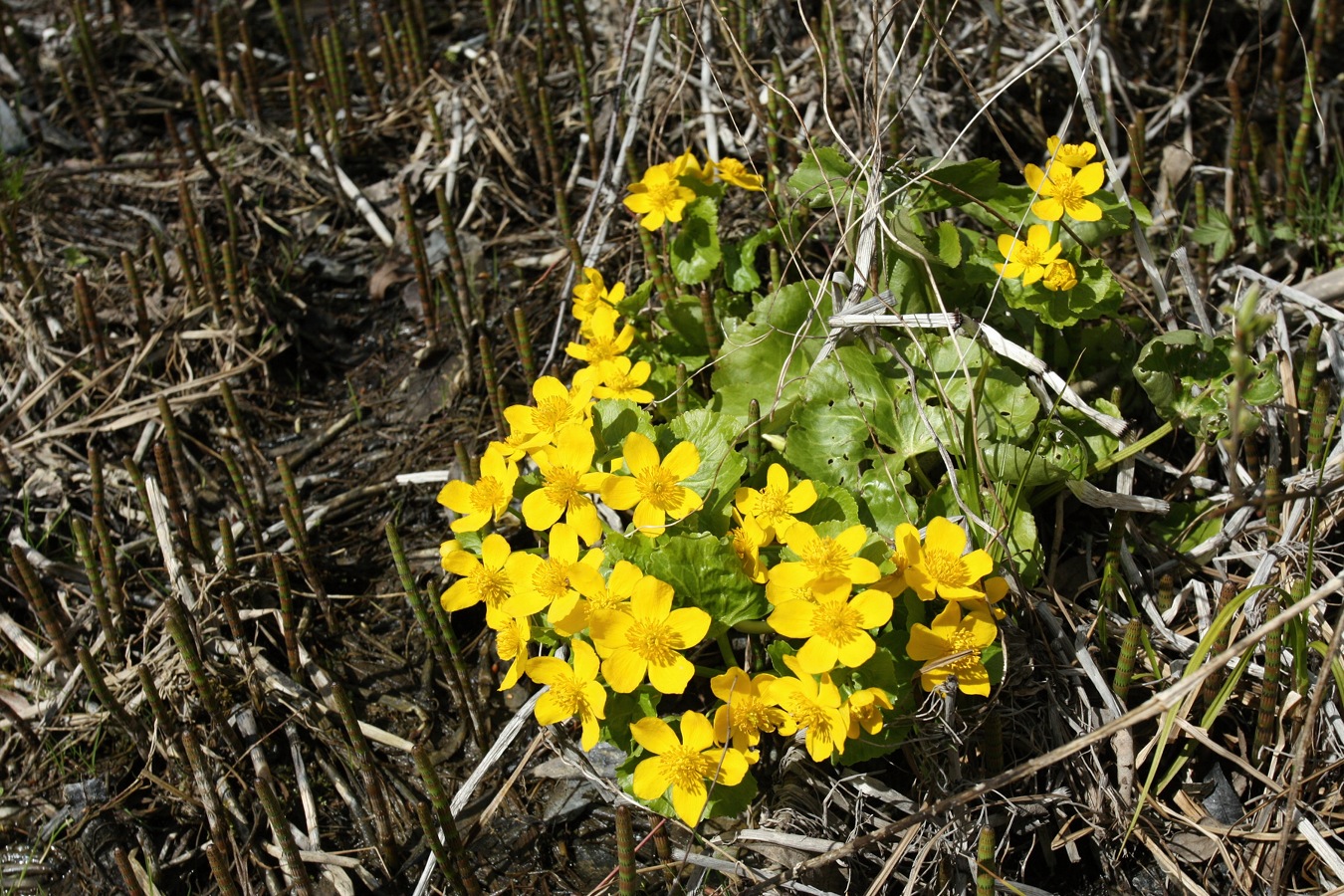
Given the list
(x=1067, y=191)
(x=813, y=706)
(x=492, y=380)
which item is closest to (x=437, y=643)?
(x=492, y=380)

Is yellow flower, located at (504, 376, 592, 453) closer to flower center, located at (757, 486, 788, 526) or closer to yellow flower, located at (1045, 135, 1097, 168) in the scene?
flower center, located at (757, 486, 788, 526)

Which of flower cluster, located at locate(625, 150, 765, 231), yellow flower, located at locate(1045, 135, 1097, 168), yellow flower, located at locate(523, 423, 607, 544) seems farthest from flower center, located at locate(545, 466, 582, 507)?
yellow flower, located at locate(1045, 135, 1097, 168)

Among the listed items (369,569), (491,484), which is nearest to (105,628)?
(369,569)

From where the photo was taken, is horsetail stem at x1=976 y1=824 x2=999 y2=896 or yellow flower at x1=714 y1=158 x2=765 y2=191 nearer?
horsetail stem at x1=976 y1=824 x2=999 y2=896

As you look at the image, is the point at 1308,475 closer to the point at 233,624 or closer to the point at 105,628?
the point at 233,624

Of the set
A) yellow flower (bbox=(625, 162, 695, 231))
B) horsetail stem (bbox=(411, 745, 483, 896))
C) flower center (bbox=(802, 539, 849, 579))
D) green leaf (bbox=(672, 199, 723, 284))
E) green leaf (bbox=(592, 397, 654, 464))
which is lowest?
horsetail stem (bbox=(411, 745, 483, 896))

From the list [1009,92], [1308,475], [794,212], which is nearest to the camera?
[1308,475]

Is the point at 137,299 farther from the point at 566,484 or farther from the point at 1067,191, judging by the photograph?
the point at 1067,191
